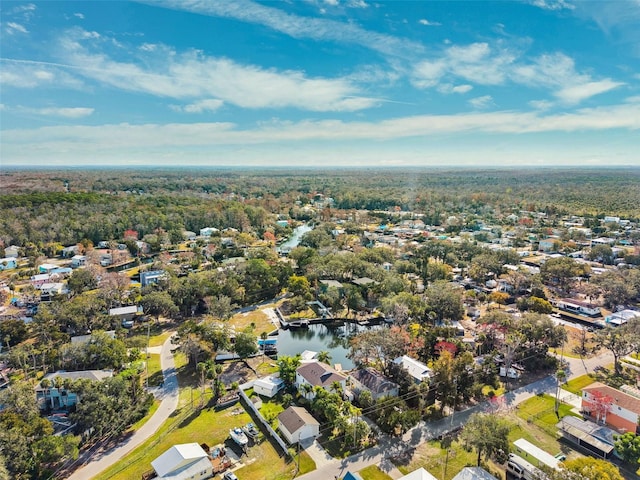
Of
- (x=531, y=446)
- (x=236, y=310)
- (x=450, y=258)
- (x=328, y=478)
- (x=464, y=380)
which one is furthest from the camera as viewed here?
(x=450, y=258)

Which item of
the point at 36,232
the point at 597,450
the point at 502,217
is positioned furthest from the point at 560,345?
the point at 36,232

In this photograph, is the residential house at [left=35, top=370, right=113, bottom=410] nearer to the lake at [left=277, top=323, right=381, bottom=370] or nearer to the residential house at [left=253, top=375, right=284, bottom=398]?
the residential house at [left=253, top=375, right=284, bottom=398]

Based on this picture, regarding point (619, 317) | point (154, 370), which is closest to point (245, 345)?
point (154, 370)

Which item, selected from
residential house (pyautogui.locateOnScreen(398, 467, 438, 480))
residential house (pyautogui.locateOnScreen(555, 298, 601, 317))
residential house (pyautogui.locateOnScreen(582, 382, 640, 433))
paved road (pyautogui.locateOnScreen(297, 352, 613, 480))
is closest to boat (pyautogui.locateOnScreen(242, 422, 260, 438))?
paved road (pyautogui.locateOnScreen(297, 352, 613, 480))

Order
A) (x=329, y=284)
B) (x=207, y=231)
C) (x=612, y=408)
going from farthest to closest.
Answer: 1. (x=207, y=231)
2. (x=329, y=284)
3. (x=612, y=408)

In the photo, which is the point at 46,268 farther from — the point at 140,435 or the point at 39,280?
the point at 140,435

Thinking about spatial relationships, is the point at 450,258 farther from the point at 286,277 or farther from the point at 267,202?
the point at 267,202
